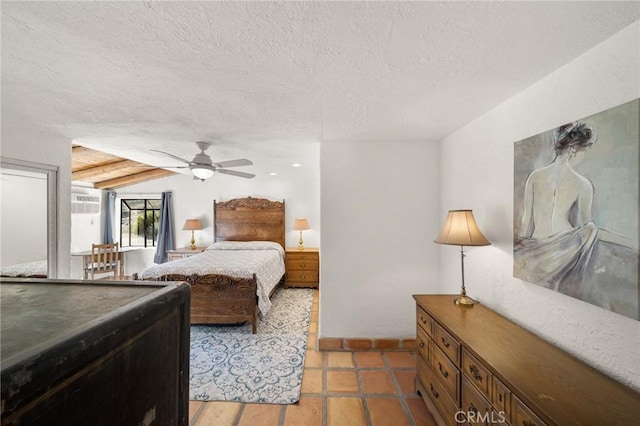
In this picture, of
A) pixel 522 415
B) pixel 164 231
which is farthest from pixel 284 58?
pixel 164 231

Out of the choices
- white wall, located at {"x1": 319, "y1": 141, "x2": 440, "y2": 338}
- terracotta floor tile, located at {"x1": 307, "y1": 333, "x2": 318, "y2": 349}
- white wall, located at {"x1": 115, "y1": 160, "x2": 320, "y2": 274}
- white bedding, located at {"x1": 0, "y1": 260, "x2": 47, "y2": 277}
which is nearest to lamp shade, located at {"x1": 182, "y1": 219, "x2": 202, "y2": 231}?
white wall, located at {"x1": 115, "y1": 160, "x2": 320, "y2": 274}

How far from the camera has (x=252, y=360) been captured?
98.7 inches

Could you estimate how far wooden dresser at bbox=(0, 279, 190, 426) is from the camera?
380 mm

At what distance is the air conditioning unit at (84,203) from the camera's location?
4902 mm

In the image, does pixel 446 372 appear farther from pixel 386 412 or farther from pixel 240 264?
pixel 240 264

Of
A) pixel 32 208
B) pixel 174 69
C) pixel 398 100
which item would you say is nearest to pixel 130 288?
pixel 174 69

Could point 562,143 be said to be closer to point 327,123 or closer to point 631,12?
point 631,12

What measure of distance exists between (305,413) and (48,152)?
10.6ft

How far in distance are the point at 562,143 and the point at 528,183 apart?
0.27 meters

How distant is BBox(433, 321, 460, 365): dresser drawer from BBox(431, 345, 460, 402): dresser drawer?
39mm

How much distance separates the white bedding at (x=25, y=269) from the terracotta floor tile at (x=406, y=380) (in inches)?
131

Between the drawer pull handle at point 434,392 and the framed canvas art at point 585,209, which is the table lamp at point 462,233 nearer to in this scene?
the framed canvas art at point 585,209

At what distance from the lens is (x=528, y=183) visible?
1511 mm

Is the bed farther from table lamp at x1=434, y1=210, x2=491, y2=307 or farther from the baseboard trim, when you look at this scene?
table lamp at x1=434, y1=210, x2=491, y2=307
